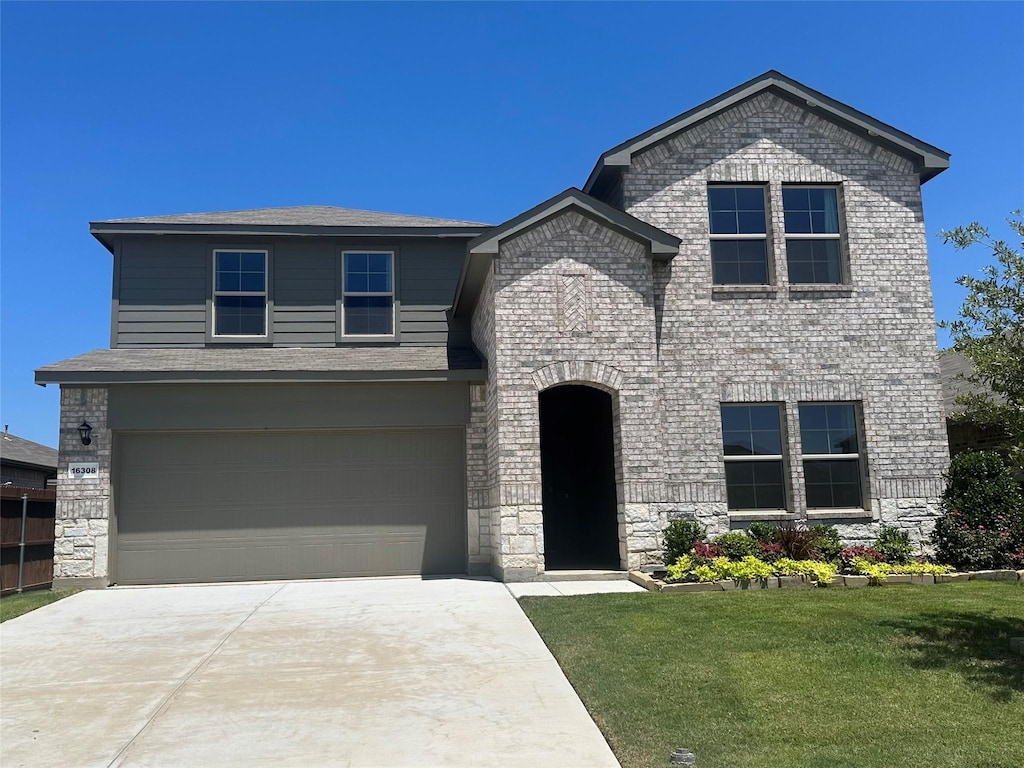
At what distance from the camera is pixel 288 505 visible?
1425cm

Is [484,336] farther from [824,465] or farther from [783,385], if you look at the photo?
[824,465]

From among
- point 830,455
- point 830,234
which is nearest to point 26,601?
point 830,455

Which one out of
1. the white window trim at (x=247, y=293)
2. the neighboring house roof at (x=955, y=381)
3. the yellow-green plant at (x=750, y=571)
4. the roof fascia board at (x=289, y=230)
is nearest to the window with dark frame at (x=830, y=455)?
the neighboring house roof at (x=955, y=381)

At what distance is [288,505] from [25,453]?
11190 millimetres

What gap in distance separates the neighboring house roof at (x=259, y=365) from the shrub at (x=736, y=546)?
4.72 meters

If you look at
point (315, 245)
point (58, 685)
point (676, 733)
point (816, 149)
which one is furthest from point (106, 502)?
point (816, 149)

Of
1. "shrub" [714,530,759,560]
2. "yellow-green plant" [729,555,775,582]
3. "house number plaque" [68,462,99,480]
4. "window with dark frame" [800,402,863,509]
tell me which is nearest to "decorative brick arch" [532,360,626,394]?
"shrub" [714,530,759,560]

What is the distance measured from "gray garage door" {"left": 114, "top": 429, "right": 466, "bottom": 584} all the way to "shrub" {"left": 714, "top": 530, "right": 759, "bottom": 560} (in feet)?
14.6

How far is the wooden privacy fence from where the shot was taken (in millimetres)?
12719

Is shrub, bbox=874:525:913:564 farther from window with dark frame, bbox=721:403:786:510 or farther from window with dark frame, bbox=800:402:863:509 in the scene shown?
window with dark frame, bbox=721:403:786:510

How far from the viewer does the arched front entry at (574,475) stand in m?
15.5

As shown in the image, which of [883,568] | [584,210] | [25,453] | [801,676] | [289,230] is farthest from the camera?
[25,453]

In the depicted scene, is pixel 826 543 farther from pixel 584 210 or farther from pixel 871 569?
pixel 584 210

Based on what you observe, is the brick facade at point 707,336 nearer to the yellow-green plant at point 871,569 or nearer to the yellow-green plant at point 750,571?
the yellow-green plant at point 750,571
